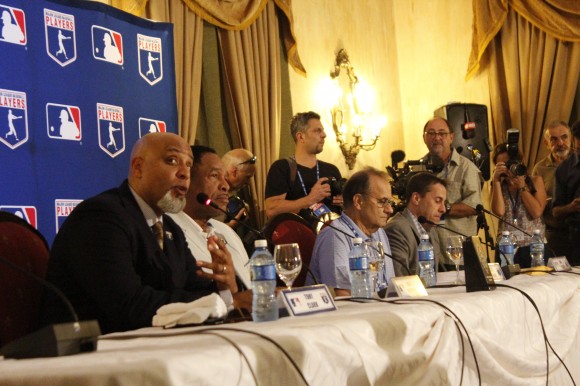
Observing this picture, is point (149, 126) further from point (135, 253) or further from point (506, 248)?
point (135, 253)

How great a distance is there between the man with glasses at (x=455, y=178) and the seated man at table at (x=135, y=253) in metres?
2.67

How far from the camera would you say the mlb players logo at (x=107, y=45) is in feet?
14.3

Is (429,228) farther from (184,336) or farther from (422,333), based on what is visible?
(184,336)

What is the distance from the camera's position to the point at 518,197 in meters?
5.12

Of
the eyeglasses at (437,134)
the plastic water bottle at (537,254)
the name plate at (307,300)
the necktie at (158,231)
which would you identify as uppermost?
the eyeglasses at (437,134)

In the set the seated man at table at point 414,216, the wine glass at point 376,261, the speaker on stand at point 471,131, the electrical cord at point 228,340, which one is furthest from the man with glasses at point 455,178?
the electrical cord at point 228,340

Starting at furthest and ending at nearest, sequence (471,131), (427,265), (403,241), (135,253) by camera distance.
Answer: (471,131)
(403,241)
(427,265)
(135,253)

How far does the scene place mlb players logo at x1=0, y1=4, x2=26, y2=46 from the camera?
3812 mm

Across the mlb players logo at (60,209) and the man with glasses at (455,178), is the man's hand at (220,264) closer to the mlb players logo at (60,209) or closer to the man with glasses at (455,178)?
the mlb players logo at (60,209)

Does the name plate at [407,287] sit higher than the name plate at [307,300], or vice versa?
the name plate at [307,300]

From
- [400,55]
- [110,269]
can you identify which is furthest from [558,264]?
[400,55]

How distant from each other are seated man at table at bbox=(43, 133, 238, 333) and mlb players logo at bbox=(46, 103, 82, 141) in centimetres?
140

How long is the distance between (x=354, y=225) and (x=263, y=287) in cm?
149

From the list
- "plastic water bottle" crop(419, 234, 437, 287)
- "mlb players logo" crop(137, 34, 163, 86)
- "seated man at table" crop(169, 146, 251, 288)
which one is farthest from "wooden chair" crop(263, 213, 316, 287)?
"mlb players logo" crop(137, 34, 163, 86)
